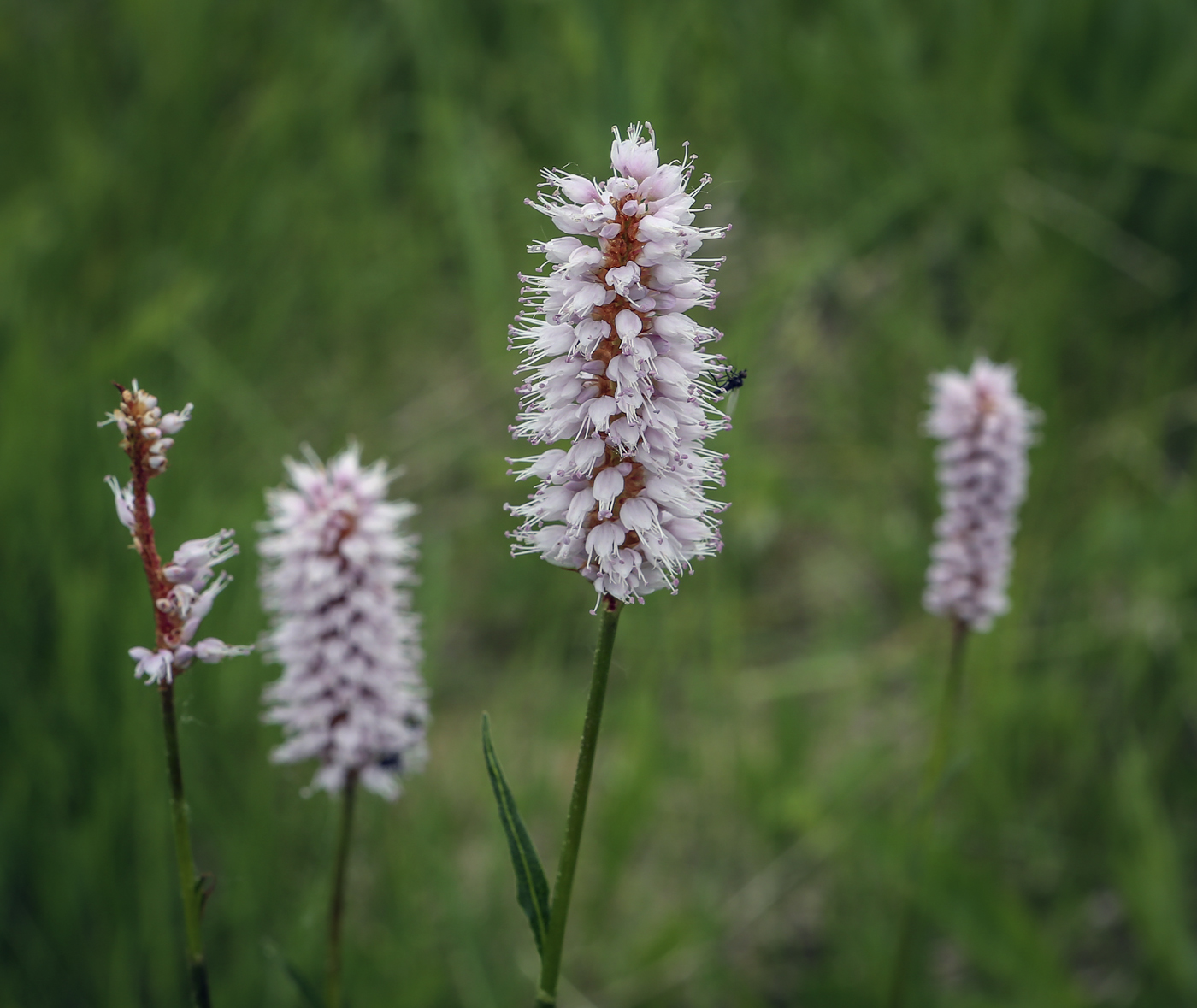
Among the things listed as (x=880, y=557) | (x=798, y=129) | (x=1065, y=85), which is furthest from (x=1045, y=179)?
(x=880, y=557)

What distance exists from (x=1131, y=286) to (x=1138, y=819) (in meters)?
2.54

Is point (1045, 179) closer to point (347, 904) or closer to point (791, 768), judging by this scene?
point (791, 768)

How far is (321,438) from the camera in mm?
5070

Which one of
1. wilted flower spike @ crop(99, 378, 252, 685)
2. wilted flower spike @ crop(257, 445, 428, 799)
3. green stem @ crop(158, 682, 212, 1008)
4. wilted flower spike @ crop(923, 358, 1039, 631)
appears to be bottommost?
green stem @ crop(158, 682, 212, 1008)

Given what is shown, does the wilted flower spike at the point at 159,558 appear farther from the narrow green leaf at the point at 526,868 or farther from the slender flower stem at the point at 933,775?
the slender flower stem at the point at 933,775

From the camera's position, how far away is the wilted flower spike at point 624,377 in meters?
1.55

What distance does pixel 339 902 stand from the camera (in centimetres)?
229

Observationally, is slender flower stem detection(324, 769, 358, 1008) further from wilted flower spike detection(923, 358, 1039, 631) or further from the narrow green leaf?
wilted flower spike detection(923, 358, 1039, 631)

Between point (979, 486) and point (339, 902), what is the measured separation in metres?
1.69

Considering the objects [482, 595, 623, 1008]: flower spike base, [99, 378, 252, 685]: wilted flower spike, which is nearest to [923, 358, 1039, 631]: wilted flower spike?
[482, 595, 623, 1008]: flower spike base

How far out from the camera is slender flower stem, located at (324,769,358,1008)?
7.22 feet

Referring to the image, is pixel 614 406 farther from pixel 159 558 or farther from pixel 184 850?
pixel 184 850

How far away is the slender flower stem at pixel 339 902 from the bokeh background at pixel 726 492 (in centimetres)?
42

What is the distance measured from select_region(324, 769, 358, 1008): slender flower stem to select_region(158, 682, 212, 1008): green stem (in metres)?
0.49
